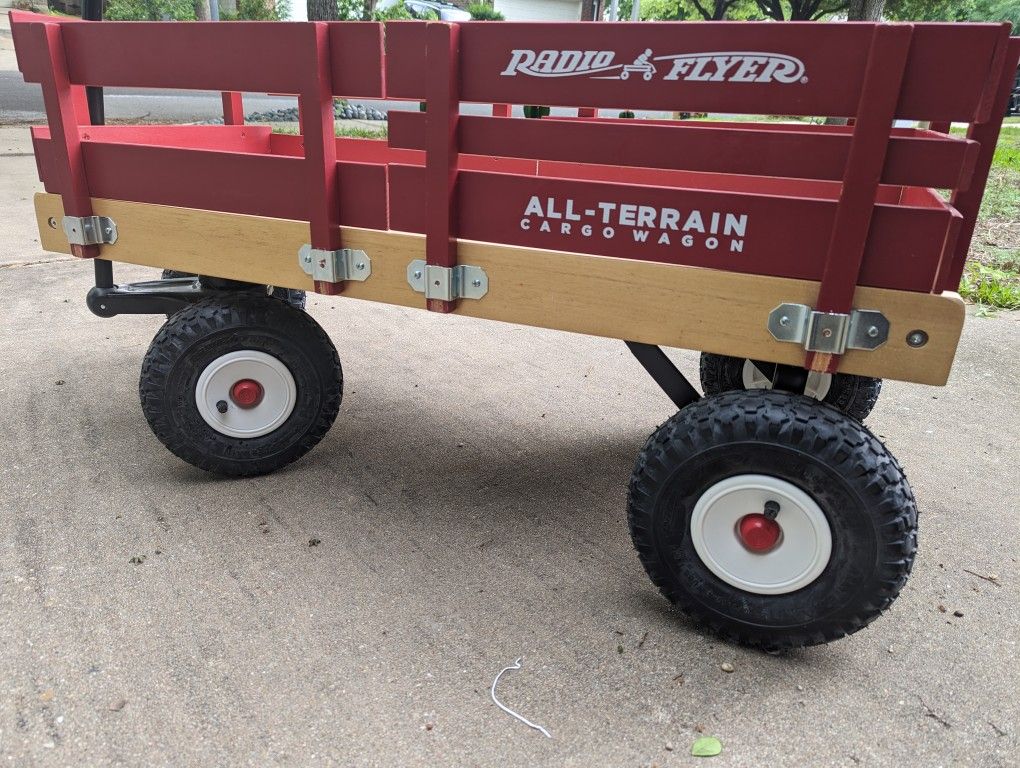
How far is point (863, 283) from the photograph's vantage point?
1.97 meters

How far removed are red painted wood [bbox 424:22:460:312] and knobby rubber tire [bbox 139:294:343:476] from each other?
2.66ft

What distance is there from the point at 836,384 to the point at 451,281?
5.91ft

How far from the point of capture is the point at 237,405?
2.95 m

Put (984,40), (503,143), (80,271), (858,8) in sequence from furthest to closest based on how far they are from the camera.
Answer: (858,8) < (80,271) < (503,143) < (984,40)

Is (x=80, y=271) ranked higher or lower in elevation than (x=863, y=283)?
lower

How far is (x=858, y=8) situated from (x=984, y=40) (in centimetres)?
1008

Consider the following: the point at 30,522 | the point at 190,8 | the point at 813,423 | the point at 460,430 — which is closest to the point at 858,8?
the point at 460,430

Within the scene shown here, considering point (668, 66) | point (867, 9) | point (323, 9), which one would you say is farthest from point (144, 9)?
point (668, 66)

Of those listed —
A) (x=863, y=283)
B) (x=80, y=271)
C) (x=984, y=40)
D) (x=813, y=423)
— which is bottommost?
(x=80, y=271)

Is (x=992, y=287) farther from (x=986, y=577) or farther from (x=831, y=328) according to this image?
(x=831, y=328)

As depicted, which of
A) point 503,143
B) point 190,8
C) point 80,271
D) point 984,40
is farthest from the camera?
point 190,8

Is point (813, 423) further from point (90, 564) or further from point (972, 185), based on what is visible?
point (90, 564)

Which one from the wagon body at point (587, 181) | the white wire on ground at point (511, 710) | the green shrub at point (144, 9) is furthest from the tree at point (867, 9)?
the green shrub at point (144, 9)

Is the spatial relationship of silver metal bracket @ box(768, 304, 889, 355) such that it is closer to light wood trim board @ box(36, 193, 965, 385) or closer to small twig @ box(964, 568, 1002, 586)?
light wood trim board @ box(36, 193, 965, 385)
